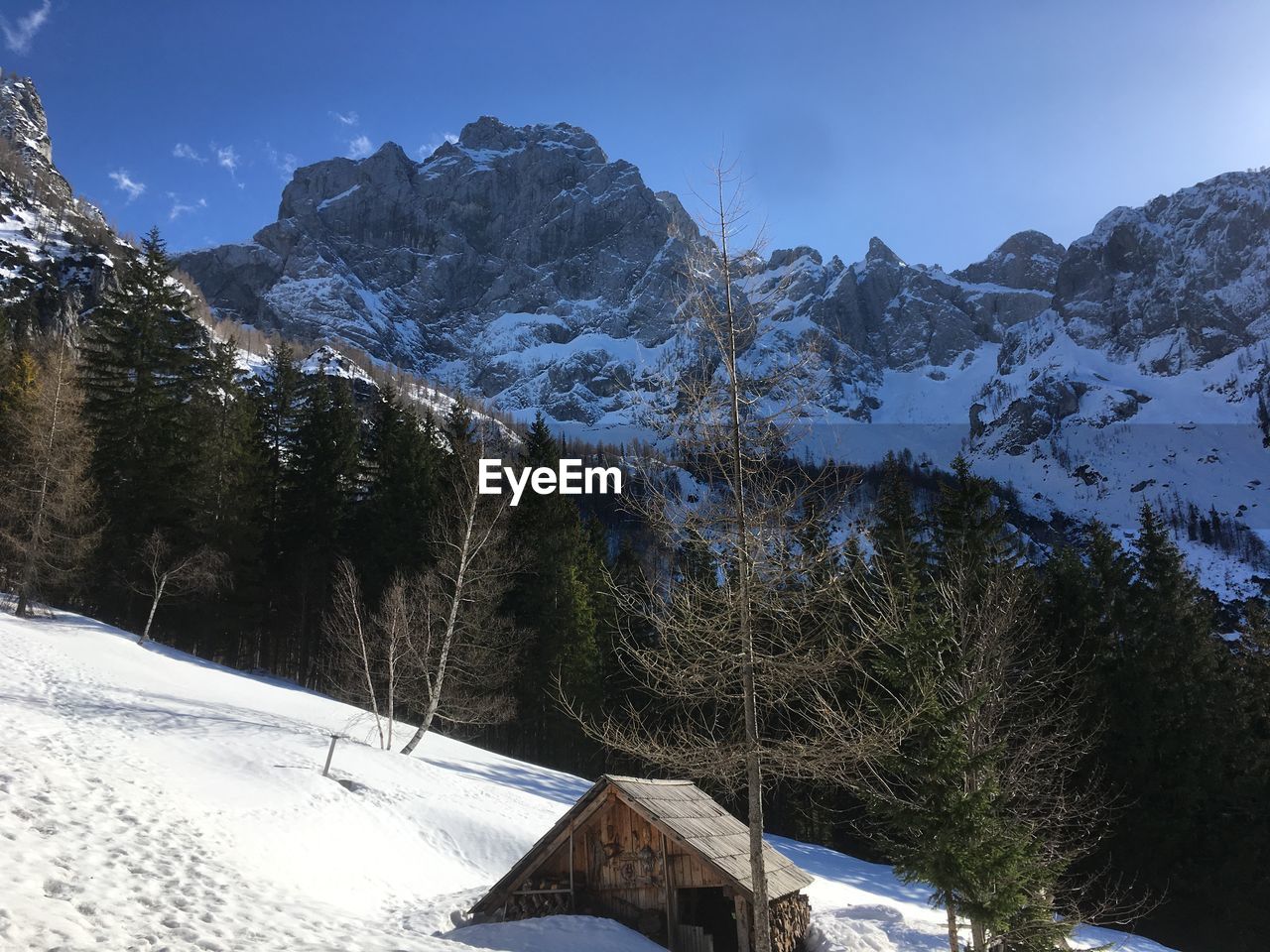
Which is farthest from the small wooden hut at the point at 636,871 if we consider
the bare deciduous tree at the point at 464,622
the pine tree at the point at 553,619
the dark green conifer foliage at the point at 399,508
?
the dark green conifer foliage at the point at 399,508

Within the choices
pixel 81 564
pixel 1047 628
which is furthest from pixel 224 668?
pixel 1047 628

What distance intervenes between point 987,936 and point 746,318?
1104 centimetres

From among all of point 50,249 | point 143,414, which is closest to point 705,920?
point 143,414

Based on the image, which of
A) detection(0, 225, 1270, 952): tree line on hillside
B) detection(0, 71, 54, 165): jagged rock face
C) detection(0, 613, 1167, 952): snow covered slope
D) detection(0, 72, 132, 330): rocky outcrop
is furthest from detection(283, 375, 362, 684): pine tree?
detection(0, 71, 54, 165): jagged rock face

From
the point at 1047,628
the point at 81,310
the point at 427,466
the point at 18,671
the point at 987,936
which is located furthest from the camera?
the point at 81,310

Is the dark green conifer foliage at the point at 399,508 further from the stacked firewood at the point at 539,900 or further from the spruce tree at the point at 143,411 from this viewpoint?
the stacked firewood at the point at 539,900

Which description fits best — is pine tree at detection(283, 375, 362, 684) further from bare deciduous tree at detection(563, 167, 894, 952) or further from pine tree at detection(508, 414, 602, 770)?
bare deciduous tree at detection(563, 167, 894, 952)

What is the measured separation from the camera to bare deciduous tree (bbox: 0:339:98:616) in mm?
26109

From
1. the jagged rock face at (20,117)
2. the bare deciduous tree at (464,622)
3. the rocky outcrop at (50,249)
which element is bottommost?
the bare deciduous tree at (464,622)

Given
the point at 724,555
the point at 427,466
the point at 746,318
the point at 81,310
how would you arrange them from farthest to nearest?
the point at 81,310, the point at 427,466, the point at 746,318, the point at 724,555

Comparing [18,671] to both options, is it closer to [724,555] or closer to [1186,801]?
[724,555]

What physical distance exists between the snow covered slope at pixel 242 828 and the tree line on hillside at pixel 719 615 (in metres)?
2.39

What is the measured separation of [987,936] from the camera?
13.0 m

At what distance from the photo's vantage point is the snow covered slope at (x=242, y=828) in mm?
8242
